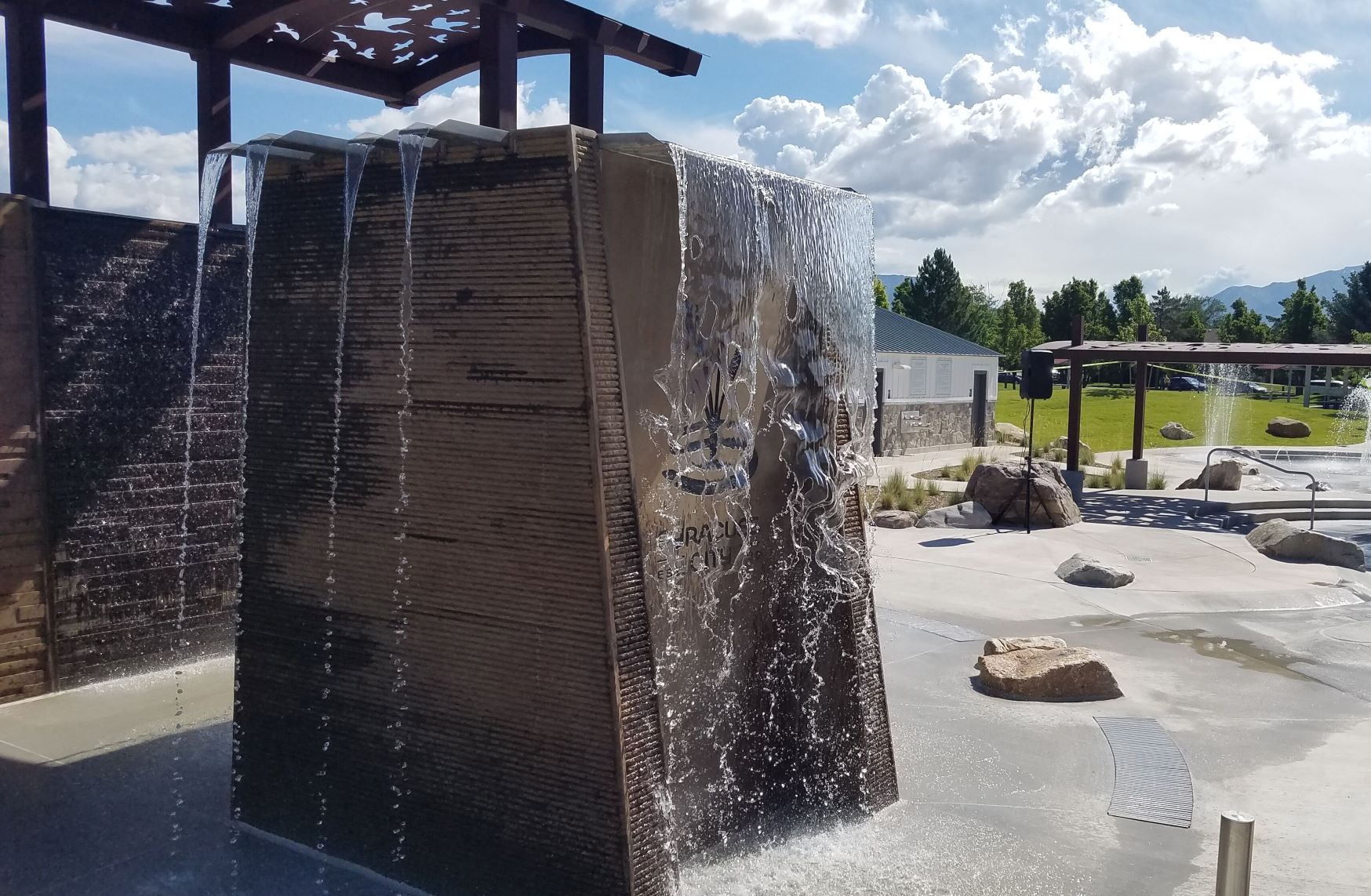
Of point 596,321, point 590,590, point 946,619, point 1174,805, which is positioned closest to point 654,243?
point 596,321

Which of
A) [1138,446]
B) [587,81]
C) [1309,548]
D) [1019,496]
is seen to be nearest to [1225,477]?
[1138,446]

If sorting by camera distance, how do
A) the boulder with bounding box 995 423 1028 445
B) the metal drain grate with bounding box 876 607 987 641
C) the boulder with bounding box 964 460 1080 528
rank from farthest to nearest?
the boulder with bounding box 995 423 1028 445 → the boulder with bounding box 964 460 1080 528 → the metal drain grate with bounding box 876 607 987 641

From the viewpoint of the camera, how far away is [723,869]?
17.3ft

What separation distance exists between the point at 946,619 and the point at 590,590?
259 inches

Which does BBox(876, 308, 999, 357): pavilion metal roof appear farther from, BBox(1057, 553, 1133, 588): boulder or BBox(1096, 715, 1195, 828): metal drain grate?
BBox(1096, 715, 1195, 828): metal drain grate

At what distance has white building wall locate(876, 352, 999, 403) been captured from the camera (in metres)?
27.4

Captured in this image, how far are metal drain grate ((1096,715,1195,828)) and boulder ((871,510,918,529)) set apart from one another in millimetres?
7811

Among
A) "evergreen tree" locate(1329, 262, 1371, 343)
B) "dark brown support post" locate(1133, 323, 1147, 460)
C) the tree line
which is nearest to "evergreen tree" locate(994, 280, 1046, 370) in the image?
the tree line

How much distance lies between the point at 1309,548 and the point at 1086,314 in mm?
50184

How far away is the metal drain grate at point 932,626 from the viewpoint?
9.72 metres

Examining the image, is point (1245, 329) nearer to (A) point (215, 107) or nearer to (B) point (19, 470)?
(A) point (215, 107)

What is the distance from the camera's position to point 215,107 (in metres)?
8.80

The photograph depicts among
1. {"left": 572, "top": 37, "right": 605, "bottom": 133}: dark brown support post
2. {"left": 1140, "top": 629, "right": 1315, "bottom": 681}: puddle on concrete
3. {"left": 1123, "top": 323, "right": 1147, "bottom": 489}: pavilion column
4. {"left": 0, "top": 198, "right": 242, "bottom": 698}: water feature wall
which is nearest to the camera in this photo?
{"left": 572, "top": 37, "right": 605, "bottom": 133}: dark brown support post

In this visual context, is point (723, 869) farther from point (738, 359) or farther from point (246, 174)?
point (246, 174)
